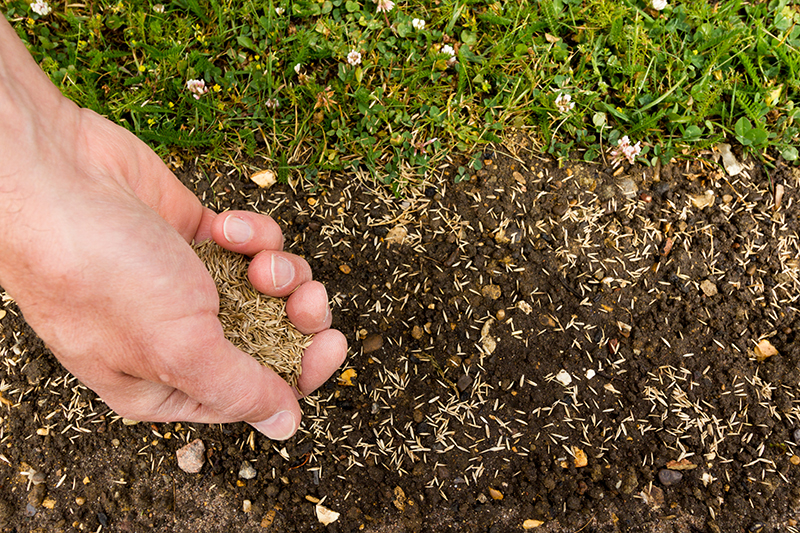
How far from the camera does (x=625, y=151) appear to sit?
10.5ft

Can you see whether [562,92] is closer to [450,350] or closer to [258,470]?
[450,350]

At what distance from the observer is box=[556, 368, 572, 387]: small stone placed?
2.96 m

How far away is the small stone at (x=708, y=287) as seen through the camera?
3094mm

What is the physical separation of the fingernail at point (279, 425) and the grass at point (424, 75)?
4.79ft

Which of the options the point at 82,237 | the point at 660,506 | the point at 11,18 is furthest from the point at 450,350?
the point at 11,18

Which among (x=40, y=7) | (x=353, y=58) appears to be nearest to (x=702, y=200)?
(x=353, y=58)

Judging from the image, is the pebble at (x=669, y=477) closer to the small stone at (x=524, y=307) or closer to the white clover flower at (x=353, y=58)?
the small stone at (x=524, y=307)

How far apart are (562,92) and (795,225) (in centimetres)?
164

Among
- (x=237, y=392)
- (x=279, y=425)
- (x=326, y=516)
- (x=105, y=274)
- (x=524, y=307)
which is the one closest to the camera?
(x=105, y=274)

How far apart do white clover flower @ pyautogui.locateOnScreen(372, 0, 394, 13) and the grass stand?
53mm

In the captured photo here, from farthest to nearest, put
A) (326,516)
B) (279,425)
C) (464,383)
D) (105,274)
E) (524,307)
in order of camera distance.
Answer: (524,307) < (464,383) < (326,516) < (279,425) < (105,274)

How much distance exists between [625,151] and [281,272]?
2180mm

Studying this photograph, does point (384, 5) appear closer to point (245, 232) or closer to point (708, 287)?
point (245, 232)

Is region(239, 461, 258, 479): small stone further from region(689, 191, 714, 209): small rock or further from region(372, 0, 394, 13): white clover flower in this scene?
region(689, 191, 714, 209): small rock
